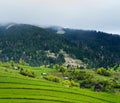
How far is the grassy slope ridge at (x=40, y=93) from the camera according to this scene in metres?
162

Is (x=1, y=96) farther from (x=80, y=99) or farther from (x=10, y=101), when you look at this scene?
(x=80, y=99)

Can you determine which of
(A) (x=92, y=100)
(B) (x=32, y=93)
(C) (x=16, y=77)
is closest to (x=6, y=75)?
(C) (x=16, y=77)

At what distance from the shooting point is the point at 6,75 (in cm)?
19562

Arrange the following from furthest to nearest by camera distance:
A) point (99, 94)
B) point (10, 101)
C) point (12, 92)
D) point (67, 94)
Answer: point (99, 94) → point (67, 94) → point (12, 92) → point (10, 101)

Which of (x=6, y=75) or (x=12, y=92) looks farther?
(x=6, y=75)

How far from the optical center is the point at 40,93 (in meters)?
173

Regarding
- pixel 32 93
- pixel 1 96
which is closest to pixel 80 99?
pixel 32 93

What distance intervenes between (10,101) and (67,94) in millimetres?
33779

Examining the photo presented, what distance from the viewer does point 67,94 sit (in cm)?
17988

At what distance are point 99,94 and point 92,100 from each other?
16604 millimetres

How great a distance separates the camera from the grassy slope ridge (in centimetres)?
16200

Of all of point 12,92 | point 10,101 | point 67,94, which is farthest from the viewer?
point 67,94

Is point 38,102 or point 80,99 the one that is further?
point 80,99

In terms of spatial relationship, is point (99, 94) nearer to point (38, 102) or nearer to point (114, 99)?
point (114, 99)
